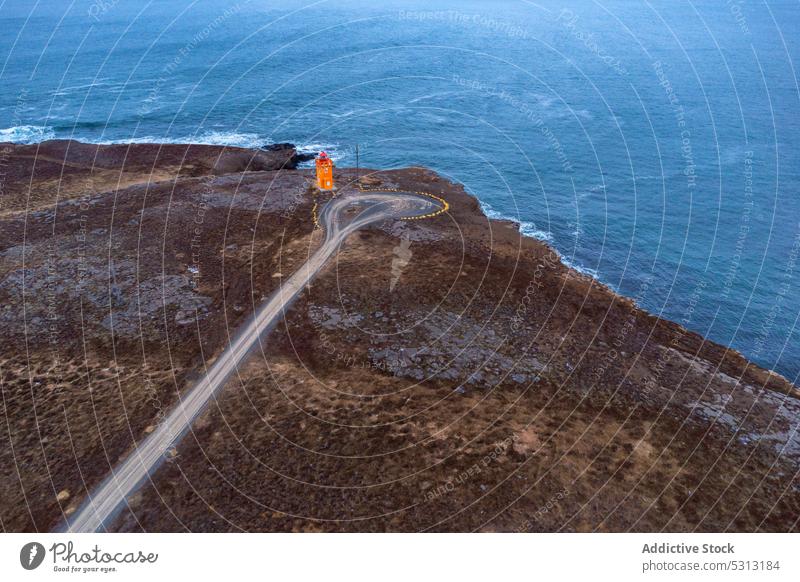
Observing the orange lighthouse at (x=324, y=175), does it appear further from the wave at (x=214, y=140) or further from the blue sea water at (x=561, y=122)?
the wave at (x=214, y=140)

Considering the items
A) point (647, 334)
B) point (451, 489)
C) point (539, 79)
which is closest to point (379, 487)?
point (451, 489)

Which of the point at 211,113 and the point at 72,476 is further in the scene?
the point at 211,113

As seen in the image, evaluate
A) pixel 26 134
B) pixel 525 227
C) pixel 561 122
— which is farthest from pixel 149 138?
pixel 561 122

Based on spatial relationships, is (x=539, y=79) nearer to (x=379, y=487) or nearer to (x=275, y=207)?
(x=275, y=207)

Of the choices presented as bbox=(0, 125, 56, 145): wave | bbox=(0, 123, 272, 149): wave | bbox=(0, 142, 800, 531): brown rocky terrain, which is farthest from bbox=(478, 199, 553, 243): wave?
bbox=(0, 125, 56, 145): wave

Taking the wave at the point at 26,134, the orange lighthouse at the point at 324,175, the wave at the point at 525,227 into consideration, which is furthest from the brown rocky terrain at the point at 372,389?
the wave at the point at 26,134

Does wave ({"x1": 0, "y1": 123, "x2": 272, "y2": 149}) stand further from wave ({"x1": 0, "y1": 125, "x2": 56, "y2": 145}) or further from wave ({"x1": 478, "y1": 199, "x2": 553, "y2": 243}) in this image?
wave ({"x1": 478, "y1": 199, "x2": 553, "y2": 243})
